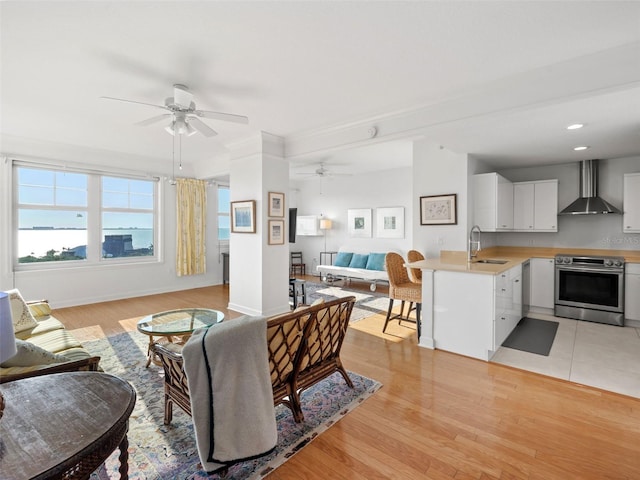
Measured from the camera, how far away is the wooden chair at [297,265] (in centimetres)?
896

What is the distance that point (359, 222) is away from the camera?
7.90 meters

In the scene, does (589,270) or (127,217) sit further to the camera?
(127,217)

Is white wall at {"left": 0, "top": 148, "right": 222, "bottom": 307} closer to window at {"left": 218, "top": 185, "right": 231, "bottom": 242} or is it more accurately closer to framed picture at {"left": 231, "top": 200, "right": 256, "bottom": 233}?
window at {"left": 218, "top": 185, "right": 231, "bottom": 242}

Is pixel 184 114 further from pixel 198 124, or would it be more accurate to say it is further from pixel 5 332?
pixel 5 332

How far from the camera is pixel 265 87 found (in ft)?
10.0

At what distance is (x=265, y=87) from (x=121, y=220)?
455cm

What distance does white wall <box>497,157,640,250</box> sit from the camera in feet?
14.7

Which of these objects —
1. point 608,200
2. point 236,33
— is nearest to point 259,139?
point 236,33

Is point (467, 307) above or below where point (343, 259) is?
below

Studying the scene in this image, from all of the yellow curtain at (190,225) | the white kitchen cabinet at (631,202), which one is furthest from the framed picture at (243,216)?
the white kitchen cabinet at (631,202)

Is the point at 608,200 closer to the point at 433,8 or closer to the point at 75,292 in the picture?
the point at 433,8

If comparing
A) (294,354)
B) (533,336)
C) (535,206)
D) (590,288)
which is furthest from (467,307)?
(535,206)

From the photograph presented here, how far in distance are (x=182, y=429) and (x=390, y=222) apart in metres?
6.03

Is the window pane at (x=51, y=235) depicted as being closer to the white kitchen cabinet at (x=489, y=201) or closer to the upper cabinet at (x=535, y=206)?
the white kitchen cabinet at (x=489, y=201)
